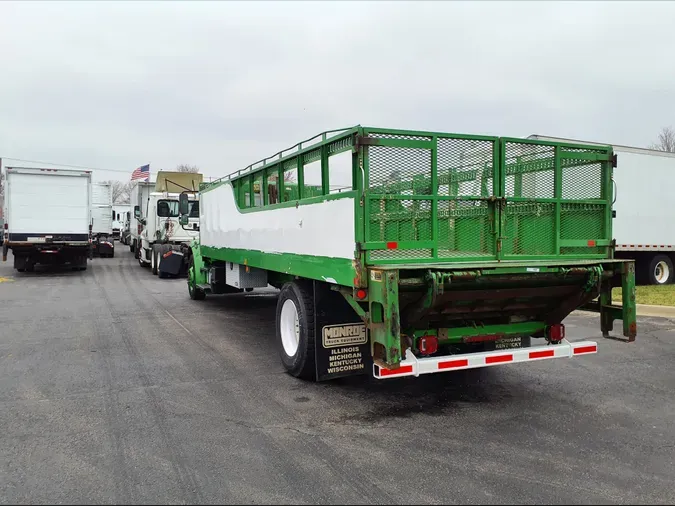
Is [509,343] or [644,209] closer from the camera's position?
[509,343]

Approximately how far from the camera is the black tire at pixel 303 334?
18.3ft

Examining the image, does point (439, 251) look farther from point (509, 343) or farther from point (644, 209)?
point (644, 209)

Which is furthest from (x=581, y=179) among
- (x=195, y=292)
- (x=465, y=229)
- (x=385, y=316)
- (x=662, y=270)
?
(x=662, y=270)

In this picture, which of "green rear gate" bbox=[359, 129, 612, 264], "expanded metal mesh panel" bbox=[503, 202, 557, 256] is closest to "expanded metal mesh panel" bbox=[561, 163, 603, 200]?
"green rear gate" bbox=[359, 129, 612, 264]

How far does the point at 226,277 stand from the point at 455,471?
7.06 meters

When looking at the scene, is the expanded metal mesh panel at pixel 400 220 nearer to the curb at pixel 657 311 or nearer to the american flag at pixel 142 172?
the curb at pixel 657 311

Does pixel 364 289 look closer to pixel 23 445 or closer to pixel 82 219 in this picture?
pixel 23 445

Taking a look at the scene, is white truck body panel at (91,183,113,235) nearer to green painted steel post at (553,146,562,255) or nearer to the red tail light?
the red tail light

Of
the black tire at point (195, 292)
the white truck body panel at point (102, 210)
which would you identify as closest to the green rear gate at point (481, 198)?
the black tire at point (195, 292)

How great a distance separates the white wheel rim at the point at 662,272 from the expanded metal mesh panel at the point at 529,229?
1177 centimetres

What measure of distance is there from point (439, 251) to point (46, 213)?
17.7 meters

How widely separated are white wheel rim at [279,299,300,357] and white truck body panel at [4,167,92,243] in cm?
1542

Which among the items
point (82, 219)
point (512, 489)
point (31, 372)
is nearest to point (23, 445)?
point (31, 372)

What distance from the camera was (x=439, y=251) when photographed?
501cm
